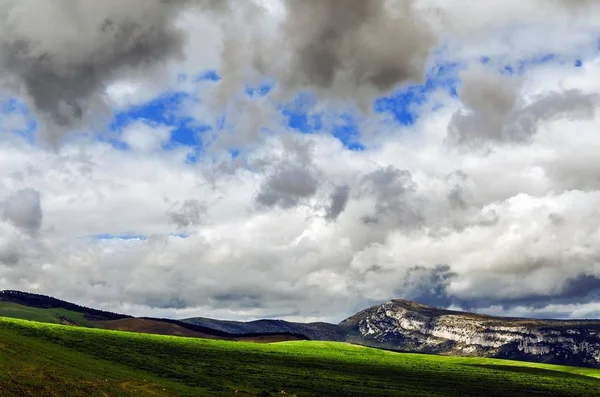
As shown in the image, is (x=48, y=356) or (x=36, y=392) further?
(x=48, y=356)

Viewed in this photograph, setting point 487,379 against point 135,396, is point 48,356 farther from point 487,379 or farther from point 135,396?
point 487,379

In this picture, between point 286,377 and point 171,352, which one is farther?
point 171,352

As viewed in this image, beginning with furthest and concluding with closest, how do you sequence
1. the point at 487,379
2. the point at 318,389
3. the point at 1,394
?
the point at 487,379 < the point at 318,389 < the point at 1,394

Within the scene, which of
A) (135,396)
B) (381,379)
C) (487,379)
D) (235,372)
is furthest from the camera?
(487,379)

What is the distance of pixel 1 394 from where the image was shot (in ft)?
196

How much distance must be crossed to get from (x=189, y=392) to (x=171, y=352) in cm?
8357

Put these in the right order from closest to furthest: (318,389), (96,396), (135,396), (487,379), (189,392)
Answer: (96,396) → (135,396) → (189,392) → (318,389) → (487,379)

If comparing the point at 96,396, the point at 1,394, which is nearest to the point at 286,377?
the point at 96,396

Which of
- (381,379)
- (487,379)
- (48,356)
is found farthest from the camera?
(487,379)

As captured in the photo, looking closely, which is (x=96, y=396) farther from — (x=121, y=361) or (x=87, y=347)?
(x=87, y=347)

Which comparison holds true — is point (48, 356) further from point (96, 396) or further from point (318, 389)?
point (318, 389)

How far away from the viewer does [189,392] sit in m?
86.6

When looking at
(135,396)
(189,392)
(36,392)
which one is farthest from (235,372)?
(36,392)

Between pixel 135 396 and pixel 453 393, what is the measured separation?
8630cm
